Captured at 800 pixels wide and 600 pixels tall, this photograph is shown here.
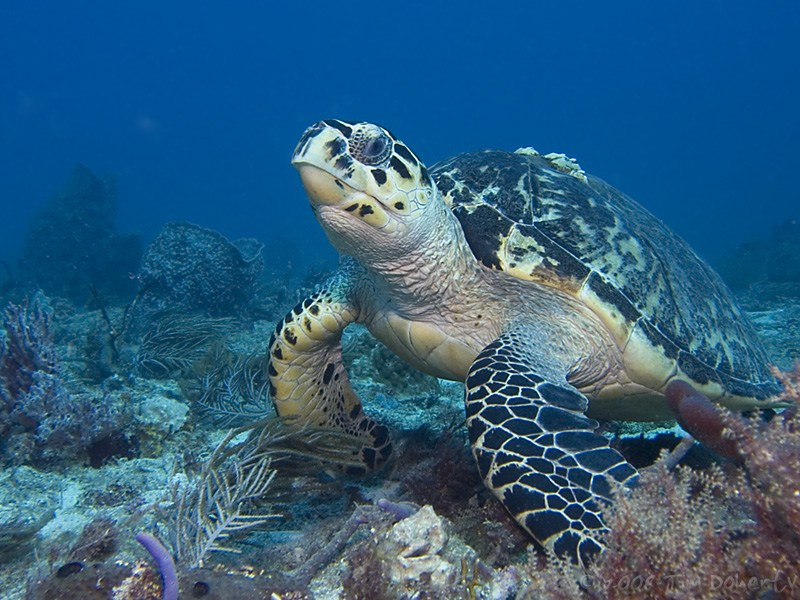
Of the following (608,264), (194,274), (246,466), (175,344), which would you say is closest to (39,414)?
(246,466)

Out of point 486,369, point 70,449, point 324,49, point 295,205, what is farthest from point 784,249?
point 324,49

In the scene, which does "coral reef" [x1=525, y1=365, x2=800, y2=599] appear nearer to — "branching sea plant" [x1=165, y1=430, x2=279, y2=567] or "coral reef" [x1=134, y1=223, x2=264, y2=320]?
"branching sea plant" [x1=165, y1=430, x2=279, y2=567]

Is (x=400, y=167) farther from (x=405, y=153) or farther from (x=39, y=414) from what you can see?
(x=39, y=414)

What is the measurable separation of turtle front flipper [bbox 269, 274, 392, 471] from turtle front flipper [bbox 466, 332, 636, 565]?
3.64 ft

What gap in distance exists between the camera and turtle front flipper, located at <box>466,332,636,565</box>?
159cm

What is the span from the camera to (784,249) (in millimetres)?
16656

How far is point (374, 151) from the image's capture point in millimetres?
2432

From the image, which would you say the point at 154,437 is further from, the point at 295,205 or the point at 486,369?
the point at 295,205

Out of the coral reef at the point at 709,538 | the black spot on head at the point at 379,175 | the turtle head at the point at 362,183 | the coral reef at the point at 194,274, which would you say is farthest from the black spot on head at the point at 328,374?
the coral reef at the point at 194,274

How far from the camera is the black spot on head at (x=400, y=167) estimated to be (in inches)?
98.7

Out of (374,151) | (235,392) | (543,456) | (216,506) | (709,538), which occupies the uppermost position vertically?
(374,151)

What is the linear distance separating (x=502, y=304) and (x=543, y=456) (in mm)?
1432

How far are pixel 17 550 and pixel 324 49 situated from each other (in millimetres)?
151689

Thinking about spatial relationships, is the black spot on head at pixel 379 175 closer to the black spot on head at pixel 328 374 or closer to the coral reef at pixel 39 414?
the black spot on head at pixel 328 374
